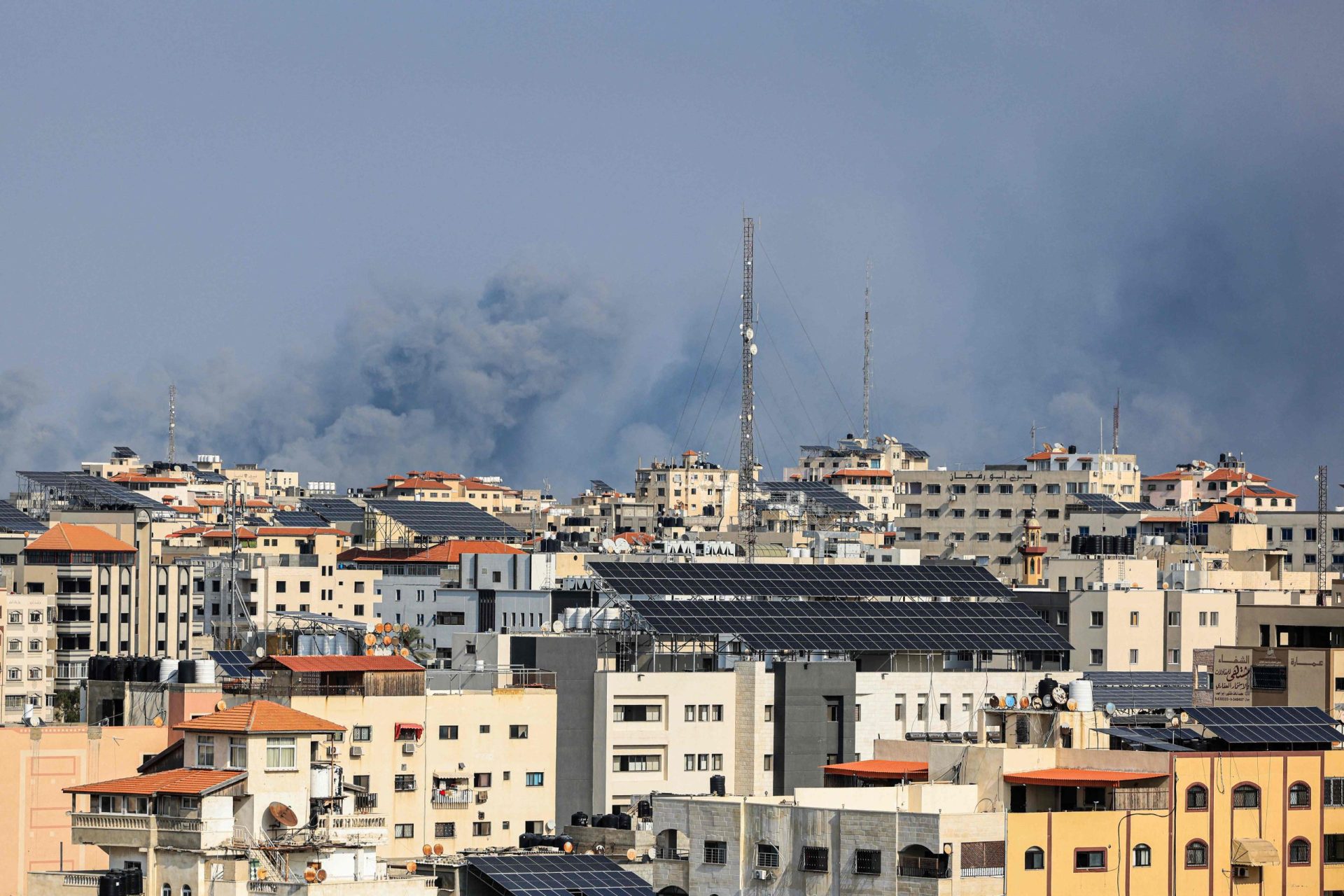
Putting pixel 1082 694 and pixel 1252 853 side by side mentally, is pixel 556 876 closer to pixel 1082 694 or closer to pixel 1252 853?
pixel 1252 853

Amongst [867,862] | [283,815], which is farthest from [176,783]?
[867,862]

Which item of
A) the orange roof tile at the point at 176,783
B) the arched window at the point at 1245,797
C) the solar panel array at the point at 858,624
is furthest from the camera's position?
the solar panel array at the point at 858,624

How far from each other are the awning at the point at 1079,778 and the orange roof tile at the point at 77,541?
95.8m

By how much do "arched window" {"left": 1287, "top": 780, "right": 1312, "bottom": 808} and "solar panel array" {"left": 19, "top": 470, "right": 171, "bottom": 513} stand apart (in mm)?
127076

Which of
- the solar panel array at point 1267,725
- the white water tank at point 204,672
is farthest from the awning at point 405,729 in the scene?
the solar panel array at point 1267,725

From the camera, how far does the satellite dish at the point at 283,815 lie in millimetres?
58031

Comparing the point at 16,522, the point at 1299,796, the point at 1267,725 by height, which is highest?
the point at 16,522

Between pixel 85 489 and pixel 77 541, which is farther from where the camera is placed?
pixel 85 489

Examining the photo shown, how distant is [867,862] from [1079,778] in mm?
5829

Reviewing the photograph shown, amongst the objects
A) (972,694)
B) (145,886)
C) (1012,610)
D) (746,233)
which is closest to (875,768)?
(145,886)

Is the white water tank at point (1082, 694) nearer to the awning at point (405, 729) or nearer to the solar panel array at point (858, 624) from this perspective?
the awning at point (405, 729)

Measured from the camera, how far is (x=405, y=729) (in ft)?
269

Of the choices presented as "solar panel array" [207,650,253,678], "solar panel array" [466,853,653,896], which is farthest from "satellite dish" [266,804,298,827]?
"solar panel array" [207,650,253,678]

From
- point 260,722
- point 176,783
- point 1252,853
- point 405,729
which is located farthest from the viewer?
point 405,729
